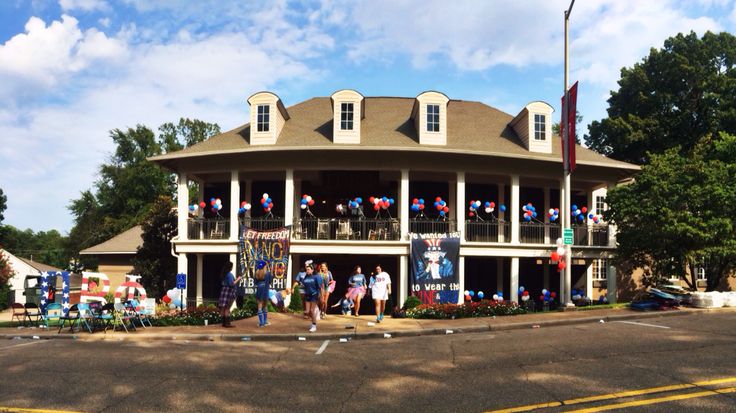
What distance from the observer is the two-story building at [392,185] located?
1997 cm

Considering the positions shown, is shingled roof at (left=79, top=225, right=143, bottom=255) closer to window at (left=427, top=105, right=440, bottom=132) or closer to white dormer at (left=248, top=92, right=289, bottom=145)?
white dormer at (left=248, top=92, right=289, bottom=145)

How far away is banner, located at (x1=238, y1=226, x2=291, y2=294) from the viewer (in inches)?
766

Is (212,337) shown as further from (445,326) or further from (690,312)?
(690,312)

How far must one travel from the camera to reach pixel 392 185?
72.9 ft

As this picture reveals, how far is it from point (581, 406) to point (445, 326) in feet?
25.0

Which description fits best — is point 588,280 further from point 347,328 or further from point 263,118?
point 263,118

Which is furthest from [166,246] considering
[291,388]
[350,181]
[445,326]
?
[291,388]

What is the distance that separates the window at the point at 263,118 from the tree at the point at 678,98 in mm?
28503

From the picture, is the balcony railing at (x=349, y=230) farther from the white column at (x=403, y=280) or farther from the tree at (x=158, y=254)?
the tree at (x=158, y=254)

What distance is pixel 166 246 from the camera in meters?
28.1

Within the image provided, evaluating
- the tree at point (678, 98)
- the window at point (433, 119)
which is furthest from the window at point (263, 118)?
the tree at point (678, 98)

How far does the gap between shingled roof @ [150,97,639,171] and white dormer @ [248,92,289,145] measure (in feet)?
1.42

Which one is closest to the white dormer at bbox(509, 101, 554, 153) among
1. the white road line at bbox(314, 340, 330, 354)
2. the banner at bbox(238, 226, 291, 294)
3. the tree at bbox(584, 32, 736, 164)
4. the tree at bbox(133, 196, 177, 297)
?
the banner at bbox(238, 226, 291, 294)

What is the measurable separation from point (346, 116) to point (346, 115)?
43 millimetres
